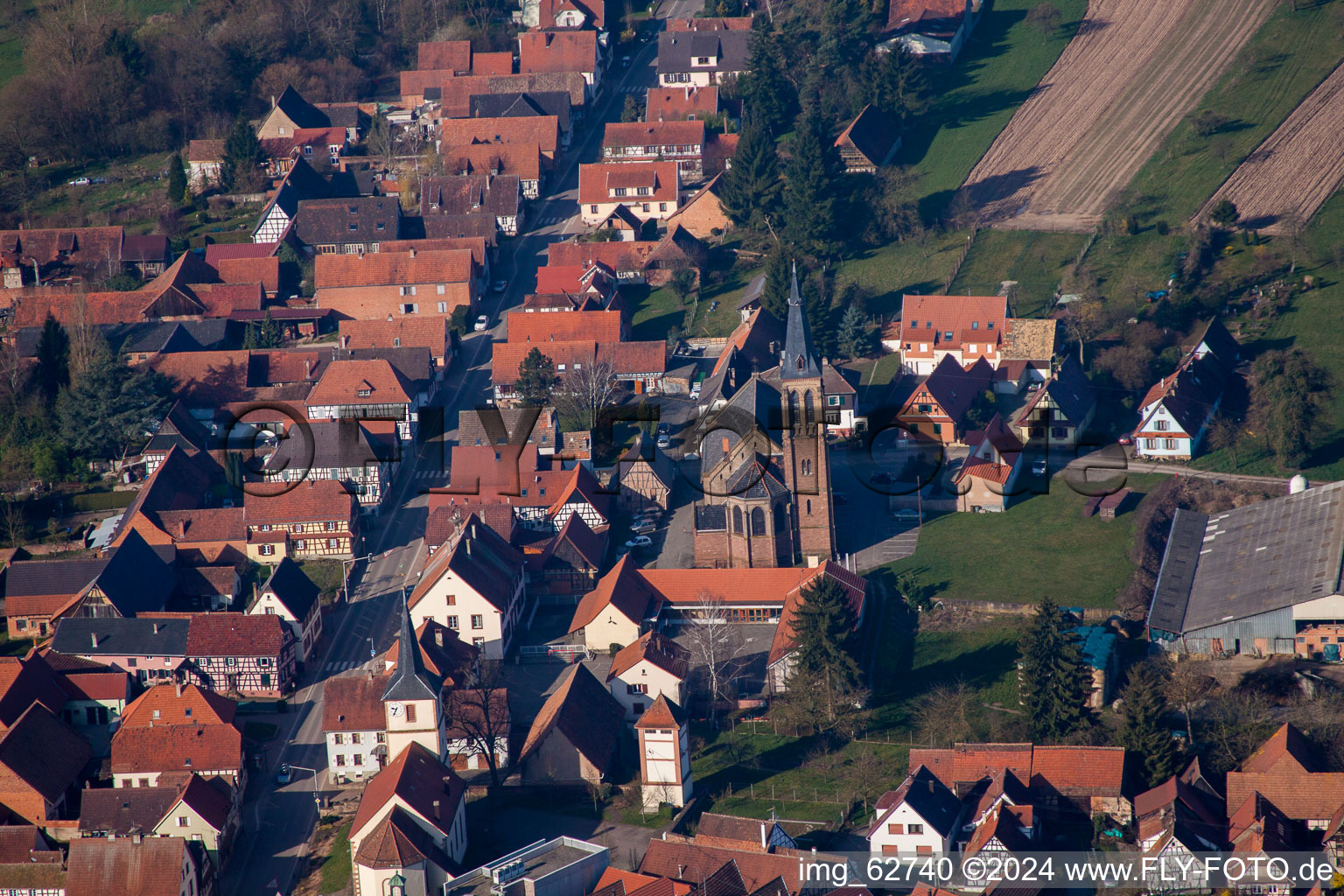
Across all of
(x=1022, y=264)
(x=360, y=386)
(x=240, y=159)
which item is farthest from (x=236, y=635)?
(x=240, y=159)

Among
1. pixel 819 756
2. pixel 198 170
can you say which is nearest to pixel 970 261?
pixel 819 756

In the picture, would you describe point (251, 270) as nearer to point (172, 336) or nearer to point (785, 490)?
point (172, 336)

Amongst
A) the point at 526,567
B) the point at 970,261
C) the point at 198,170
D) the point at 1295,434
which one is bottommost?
the point at 526,567

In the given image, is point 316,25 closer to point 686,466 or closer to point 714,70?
point 714,70

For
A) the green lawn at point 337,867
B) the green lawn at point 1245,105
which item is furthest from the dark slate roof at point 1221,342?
the green lawn at point 337,867

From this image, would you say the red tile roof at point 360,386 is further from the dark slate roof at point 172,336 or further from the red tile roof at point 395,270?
the red tile roof at point 395,270

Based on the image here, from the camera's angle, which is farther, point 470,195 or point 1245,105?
point 470,195
